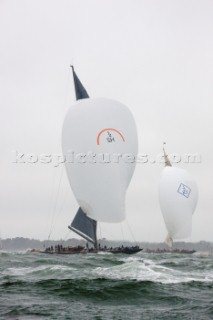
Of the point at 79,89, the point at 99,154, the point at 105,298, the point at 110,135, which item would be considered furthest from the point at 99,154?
the point at 105,298

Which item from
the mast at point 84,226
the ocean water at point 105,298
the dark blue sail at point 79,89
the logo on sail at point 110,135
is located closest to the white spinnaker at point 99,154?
the logo on sail at point 110,135

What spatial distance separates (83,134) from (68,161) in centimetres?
321

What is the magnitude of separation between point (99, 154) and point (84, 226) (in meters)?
10.5

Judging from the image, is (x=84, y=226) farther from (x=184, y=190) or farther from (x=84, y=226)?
(x=184, y=190)

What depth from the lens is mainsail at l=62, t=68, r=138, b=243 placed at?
41188 millimetres

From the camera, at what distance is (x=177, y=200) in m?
49.8

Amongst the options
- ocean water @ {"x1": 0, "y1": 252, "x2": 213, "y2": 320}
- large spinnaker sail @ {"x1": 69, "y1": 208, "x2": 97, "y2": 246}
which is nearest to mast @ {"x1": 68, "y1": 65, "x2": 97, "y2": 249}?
large spinnaker sail @ {"x1": 69, "y1": 208, "x2": 97, "y2": 246}

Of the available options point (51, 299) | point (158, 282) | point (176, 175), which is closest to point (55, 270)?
→ point (158, 282)

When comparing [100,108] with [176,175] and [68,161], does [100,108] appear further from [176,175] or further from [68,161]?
[176,175]

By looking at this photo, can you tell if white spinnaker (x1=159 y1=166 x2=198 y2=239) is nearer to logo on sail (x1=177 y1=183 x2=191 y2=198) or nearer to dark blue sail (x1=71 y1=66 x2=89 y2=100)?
logo on sail (x1=177 y1=183 x2=191 y2=198)

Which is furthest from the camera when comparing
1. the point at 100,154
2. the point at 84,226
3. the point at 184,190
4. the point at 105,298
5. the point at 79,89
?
the point at 79,89

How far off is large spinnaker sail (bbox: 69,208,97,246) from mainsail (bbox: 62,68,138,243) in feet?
17.7

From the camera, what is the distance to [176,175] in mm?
51406

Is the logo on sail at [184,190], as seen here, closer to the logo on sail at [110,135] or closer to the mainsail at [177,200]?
the mainsail at [177,200]
